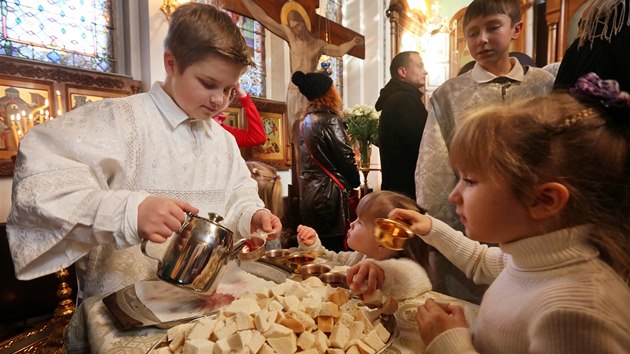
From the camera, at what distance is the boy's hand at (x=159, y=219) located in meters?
0.93

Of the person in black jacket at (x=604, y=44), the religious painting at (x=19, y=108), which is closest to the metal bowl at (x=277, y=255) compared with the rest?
the person in black jacket at (x=604, y=44)

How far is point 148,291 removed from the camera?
1047 millimetres

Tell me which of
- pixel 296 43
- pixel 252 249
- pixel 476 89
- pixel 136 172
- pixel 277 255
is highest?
pixel 296 43

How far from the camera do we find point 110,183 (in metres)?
1.25

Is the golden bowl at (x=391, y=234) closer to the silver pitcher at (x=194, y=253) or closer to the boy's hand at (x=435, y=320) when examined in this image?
the boy's hand at (x=435, y=320)

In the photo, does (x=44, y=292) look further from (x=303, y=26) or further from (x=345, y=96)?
(x=345, y=96)

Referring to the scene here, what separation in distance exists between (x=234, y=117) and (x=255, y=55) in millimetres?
1281

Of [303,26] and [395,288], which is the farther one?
[303,26]

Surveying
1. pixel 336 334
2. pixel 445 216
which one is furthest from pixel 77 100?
pixel 336 334

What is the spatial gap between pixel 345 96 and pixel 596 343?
7157mm

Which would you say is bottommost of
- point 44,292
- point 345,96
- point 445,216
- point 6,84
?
point 44,292

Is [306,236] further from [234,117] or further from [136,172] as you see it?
[234,117]

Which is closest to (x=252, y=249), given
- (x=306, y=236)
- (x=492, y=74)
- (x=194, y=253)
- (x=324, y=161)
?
(x=194, y=253)

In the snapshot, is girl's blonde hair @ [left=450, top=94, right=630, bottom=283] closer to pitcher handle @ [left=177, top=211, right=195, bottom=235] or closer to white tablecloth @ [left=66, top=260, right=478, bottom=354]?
white tablecloth @ [left=66, top=260, right=478, bottom=354]
